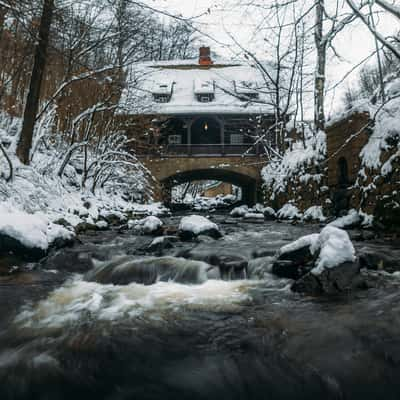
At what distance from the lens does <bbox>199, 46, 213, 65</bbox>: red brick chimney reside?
31189 millimetres

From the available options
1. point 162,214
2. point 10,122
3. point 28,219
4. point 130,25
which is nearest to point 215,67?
point 162,214

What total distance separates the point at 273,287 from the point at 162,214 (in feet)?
41.0

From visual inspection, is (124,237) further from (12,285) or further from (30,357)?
(30,357)

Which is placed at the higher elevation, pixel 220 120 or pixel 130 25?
pixel 220 120

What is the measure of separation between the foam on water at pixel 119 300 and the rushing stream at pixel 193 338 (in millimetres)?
13

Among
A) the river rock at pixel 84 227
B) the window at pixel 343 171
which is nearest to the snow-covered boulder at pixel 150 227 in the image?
the river rock at pixel 84 227

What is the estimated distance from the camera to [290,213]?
43.8 feet

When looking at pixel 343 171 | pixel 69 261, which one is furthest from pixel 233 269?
pixel 343 171

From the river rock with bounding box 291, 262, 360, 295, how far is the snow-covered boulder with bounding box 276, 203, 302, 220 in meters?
9.24

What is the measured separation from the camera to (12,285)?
4.17m

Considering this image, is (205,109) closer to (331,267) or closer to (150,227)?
(150,227)

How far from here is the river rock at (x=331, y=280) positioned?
3.57m

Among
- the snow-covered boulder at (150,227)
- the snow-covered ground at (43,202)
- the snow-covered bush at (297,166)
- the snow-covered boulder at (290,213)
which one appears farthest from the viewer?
the snow-covered boulder at (290,213)

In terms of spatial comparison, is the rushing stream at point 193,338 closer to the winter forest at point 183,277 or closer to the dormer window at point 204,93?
the winter forest at point 183,277
